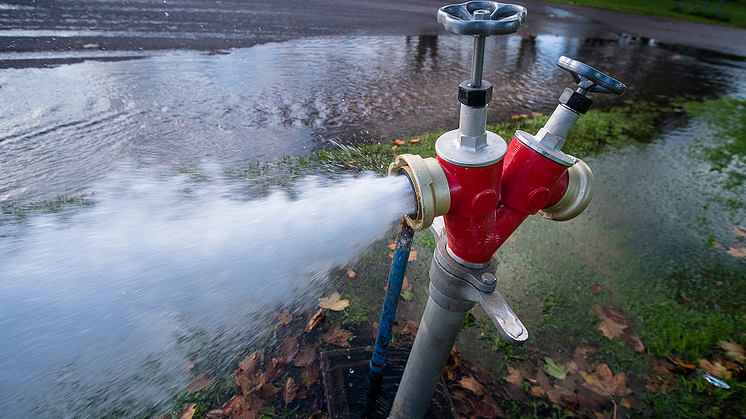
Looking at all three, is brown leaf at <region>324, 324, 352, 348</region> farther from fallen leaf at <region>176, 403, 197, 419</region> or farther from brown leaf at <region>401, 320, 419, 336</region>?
fallen leaf at <region>176, 403, 197, 419</region>

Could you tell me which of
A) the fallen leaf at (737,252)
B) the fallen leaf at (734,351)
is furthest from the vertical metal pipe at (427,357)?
the fallen leaf at (737,252)

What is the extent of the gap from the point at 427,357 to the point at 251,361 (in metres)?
1.12

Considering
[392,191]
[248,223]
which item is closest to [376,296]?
[248,223]

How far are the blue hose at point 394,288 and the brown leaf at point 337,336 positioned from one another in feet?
1.36

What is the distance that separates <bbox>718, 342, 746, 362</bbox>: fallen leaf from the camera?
242 centimetres

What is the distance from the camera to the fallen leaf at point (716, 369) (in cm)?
233

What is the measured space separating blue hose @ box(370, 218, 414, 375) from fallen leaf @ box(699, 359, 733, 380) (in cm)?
195

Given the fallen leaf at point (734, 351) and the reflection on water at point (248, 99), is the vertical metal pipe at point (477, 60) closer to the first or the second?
the fallen leaf at point (734, 351)

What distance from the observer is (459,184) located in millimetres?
1143

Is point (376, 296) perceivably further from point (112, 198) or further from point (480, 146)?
point (112, 198)

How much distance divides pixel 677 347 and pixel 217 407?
266 cm

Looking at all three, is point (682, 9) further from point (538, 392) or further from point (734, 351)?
point (538, 392)

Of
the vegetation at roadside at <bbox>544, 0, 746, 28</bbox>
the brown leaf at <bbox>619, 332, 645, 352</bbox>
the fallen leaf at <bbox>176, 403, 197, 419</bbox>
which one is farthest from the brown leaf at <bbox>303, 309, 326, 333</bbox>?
the vegetation at roadside at <bbox>544, 0, 746, 28</bbox>

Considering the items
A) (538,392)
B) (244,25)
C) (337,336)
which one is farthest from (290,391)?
(244,25)
